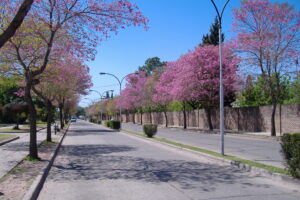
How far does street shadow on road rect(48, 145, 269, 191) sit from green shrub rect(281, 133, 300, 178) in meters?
0.83

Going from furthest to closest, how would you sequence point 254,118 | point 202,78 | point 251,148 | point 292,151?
point 202,78 → point 254,118 → point 251,148 → point 292,151

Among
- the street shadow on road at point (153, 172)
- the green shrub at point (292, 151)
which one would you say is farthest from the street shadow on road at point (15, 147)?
the green shrub at point (292, 151)

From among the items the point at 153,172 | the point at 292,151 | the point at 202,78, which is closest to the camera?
the point at 292,151

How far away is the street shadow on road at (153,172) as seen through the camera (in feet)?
27.1

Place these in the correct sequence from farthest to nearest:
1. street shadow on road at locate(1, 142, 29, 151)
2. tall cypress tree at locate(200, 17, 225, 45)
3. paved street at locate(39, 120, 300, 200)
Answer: tall cypress tree at locate(200, 17, 225, 45) < street shadow on road at locate(1, 142, 29, 151) < paved street at locate(39, 120, 300, 200)

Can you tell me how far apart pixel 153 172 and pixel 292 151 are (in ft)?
12.7

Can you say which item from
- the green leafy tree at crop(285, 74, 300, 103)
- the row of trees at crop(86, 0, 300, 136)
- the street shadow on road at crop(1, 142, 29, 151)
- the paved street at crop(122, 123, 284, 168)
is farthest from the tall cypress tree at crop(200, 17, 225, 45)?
the street shadow on road at crop(1, 142, 29, 151)

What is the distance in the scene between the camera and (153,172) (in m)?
9.61

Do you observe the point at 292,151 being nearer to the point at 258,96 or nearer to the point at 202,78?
the point at 202,78

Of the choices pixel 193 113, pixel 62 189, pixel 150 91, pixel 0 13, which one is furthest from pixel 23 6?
pixel 150 91

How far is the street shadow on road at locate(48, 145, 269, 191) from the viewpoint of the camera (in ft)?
27.1

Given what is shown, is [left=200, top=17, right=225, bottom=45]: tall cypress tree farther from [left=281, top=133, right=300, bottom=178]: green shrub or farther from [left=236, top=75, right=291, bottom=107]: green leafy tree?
[left=281, top=133, right=300, bottom=178]: green shrub

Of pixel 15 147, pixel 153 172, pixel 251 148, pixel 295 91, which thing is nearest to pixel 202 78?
pixel 295 91

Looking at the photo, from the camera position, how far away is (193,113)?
153ft
